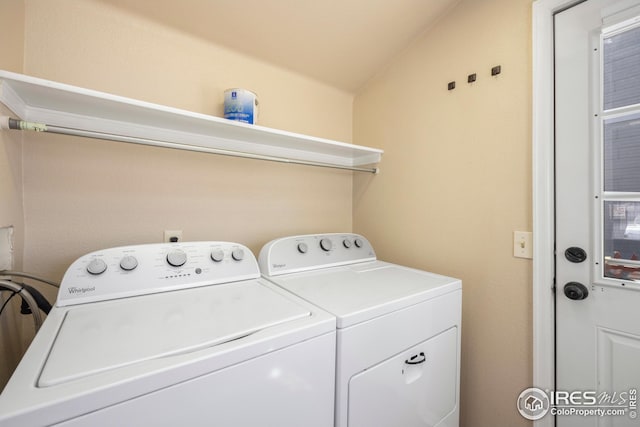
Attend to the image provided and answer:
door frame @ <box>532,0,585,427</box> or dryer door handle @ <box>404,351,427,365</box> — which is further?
door frame @ <box>532,0,585,427</box>

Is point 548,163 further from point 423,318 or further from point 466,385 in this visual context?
point 466,385

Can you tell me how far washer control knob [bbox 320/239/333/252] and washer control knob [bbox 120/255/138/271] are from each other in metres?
0.88

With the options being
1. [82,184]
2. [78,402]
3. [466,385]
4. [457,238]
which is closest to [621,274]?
[457,238]

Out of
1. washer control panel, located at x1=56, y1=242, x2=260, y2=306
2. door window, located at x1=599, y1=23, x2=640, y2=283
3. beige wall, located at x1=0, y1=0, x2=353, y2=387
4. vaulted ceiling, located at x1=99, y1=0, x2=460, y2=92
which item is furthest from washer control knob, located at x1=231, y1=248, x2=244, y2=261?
door window, located at x1=599, y1=23, x2=640, y2=283

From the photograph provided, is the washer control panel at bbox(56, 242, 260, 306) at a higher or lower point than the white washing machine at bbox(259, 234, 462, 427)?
higher

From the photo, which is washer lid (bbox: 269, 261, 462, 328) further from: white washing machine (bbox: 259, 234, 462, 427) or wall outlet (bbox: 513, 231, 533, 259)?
wall outlet (bbox: 513, 231, 533, 259)

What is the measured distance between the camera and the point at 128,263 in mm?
999

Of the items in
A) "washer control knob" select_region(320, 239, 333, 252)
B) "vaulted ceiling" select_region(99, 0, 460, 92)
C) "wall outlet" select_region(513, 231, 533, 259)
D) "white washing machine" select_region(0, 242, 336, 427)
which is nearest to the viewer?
"white washing machine" select_region(0, 242, 336, 427)

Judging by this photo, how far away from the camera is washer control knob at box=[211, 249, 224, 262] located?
1179mm

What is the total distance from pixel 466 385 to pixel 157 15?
2433 millimetres

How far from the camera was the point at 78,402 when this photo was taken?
19.0 inches

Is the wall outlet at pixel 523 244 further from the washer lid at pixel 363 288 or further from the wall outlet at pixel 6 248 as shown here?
the wall outlet at pixel 6 248

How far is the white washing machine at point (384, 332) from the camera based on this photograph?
864mm

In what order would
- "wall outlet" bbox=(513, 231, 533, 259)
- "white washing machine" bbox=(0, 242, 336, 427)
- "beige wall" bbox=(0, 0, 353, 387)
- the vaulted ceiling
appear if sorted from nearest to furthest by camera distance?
"white washing machine" bbox=(0, 242, 336, 427) → "beige wall" bbox=(0, 0, 353, 387) → "wall outlet" bbox=(513, 231, 533, 259) → the vaulted ceiling
